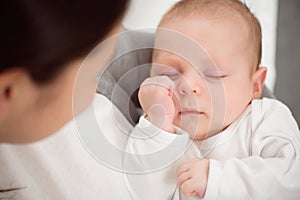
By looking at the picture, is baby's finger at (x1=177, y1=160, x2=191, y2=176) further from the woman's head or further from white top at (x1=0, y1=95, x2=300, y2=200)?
the woman's head

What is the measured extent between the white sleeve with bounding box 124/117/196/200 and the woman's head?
18 cm

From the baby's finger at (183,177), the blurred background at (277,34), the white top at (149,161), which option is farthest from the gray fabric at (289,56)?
the baby's finger at (183,177)

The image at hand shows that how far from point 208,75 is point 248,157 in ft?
0.32

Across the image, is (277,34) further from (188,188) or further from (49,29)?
(49,29)

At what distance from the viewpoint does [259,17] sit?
2.29ft

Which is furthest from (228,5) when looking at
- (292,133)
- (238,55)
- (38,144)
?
(38,144)

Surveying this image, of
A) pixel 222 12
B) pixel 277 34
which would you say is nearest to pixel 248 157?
pixel 222 12

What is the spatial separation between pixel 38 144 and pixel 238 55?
239mm

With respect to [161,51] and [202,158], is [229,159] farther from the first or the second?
[161,51]

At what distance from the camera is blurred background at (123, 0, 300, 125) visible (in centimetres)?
66

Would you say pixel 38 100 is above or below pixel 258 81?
above

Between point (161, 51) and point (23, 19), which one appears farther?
point (161, 51)

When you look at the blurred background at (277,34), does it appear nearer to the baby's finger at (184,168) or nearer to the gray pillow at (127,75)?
the gray pillow at (127,75)

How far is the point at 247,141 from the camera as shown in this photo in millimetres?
530
